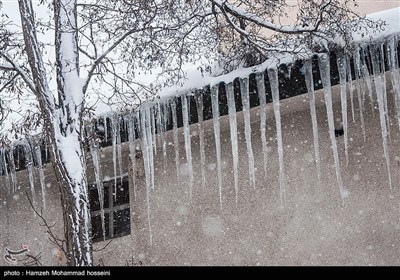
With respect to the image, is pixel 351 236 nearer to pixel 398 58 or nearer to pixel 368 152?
pixel 368 152

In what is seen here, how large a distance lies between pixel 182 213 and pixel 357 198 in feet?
6.59

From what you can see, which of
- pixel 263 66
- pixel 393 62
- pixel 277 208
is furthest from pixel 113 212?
pixel 393 62

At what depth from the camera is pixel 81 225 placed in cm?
444

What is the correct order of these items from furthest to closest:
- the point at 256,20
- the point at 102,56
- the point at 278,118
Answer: the point at 278,118 < the point at 256,20 < the point at 102,56

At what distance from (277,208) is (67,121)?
257cm

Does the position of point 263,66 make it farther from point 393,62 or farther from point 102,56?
point 102,56

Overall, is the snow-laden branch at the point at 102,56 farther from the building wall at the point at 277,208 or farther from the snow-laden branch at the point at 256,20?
the building wall at the point at 277,208

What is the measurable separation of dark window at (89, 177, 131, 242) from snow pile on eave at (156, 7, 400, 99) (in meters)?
Result: 2.09

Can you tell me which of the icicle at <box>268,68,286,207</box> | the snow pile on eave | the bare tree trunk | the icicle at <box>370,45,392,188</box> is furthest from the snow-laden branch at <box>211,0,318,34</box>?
the bare tree trunk

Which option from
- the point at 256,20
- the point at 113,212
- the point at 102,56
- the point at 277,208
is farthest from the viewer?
the point at 113,212

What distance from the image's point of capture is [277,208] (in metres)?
6.20

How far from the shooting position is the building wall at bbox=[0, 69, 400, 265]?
581 cm

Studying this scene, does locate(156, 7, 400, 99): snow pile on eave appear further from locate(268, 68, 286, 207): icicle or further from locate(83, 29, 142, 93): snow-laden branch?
locate(83, 29, 142, 93): snow-laden branch

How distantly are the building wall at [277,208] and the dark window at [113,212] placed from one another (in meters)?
0.12
